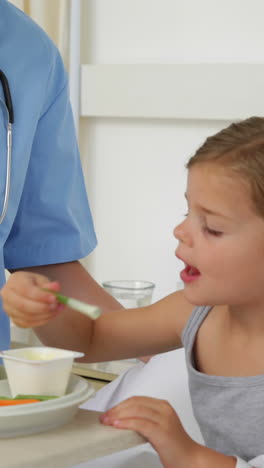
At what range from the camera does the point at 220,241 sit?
1.39 m

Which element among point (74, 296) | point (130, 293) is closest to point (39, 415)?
point (74, 296)

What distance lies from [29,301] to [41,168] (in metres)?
0.68

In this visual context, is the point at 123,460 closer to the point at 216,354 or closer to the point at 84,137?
the point at 216,354

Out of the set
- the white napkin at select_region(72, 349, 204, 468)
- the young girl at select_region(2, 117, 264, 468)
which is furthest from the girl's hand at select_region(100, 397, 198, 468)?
the white napkin at select_region(72, 349, 204, 468)

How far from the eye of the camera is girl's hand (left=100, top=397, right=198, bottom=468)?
122 centimetres

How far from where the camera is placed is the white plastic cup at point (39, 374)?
1.22 metres

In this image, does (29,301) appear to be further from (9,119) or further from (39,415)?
(9,119)

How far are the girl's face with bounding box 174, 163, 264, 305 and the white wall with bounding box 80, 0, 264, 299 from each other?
5.41ft

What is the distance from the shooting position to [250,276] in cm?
143

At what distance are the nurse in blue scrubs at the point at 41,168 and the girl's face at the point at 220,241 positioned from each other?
53 cm

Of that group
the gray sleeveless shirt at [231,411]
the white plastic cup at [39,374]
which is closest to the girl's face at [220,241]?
the gray sleeveless shirt at [231,411]

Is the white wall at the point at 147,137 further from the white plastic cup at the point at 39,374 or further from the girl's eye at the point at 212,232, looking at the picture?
the white plastic cup at the point at 39,374

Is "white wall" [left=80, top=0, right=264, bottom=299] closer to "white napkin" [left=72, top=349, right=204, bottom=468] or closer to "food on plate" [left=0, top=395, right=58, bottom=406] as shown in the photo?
"white napkin" [left=72, top=349, right=204, bottom=468]

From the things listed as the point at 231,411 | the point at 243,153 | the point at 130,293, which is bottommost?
the point at 130,293
